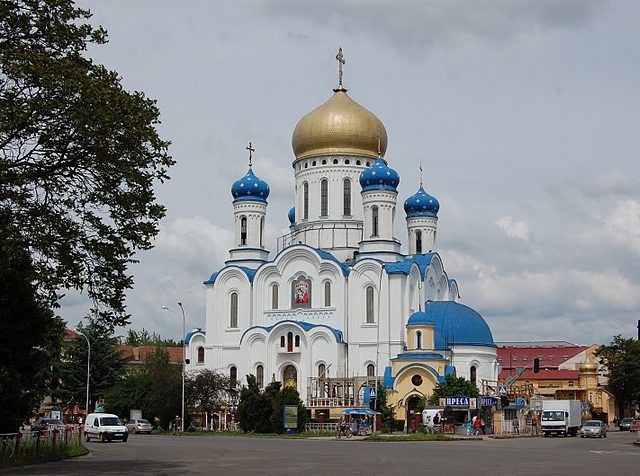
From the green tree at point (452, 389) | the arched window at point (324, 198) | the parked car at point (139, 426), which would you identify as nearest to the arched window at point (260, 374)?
the parked car at point (139, 426)

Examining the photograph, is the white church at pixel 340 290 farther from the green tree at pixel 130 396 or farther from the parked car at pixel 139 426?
the parked car at pixel 139 426

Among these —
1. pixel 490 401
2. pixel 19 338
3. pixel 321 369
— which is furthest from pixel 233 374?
pixel 19 338

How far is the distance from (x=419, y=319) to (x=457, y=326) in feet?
16.2

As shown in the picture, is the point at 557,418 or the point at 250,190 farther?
the point at 250,190

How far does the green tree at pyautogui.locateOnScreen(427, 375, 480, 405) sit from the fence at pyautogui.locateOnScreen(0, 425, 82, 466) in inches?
1234

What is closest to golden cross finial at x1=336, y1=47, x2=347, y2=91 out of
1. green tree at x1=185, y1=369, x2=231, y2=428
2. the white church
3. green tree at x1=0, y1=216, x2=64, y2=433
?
the white church

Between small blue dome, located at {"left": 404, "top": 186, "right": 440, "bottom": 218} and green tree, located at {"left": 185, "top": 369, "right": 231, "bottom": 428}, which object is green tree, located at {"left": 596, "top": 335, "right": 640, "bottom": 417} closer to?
small blue dome, located at {"left": 404, "top": 186, "right": 440, "bottom": 218}

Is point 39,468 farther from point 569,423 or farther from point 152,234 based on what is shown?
point 569,423

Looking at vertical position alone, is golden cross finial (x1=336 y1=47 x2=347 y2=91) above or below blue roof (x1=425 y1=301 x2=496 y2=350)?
above

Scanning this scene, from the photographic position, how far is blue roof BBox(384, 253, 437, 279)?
6531 centimetres

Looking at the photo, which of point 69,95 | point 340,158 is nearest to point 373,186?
point 340,158

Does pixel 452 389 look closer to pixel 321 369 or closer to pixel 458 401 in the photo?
pixel 458 401

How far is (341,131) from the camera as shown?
71750 mm

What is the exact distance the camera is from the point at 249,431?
2213 inches
